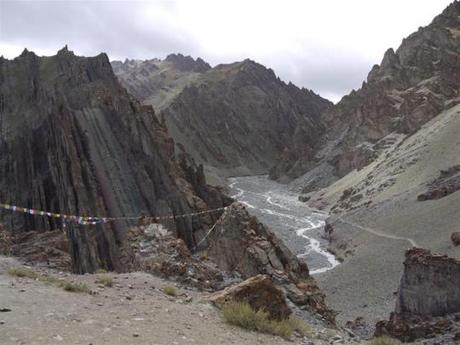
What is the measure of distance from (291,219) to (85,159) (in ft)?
122

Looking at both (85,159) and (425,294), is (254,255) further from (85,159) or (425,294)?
(85,159)

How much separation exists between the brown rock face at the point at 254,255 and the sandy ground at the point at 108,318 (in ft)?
23.1

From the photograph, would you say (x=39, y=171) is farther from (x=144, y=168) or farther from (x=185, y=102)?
(x=185, y=102)

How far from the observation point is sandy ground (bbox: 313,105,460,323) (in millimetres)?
35750

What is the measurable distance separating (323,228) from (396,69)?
63.1 meters

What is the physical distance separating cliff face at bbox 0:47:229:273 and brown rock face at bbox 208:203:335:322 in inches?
385

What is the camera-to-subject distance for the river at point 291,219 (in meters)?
51.5

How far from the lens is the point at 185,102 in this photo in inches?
6973

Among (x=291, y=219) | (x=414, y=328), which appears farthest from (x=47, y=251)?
(x=291, y=219)

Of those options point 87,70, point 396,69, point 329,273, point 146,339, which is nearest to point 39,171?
point 87,70

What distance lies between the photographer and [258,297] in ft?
43.3

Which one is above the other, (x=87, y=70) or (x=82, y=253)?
(x=87, y=70)

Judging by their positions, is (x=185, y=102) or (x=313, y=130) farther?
(x=185, y=102)

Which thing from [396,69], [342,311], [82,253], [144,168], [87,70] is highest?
[396,69]
